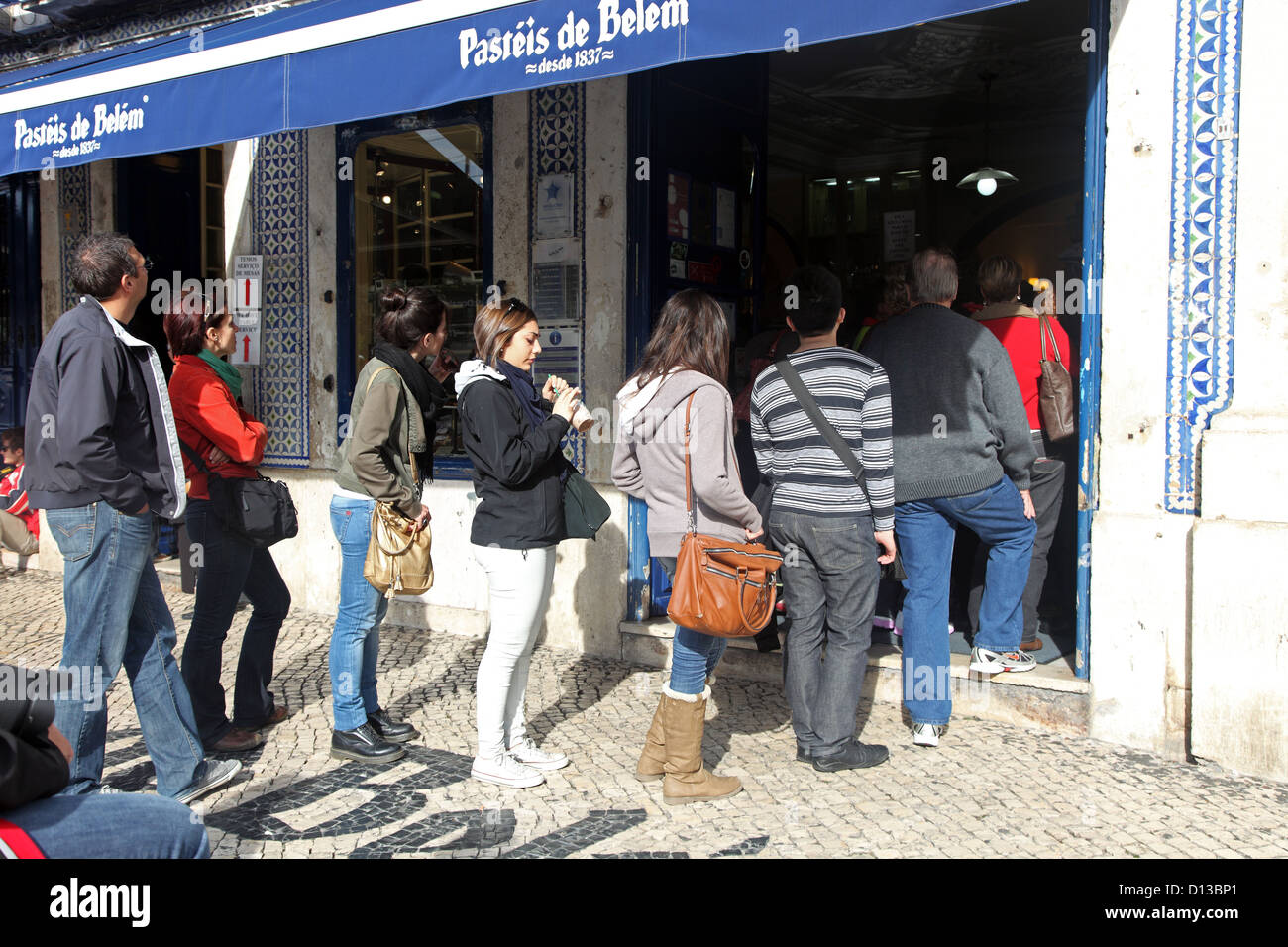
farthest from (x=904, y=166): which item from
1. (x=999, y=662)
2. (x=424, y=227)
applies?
(x=999, y=662)

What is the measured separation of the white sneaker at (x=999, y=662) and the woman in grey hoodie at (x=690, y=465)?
1.34 m

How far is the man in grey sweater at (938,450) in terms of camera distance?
162 inches

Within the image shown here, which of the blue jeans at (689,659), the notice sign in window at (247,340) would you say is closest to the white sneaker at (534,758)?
the blue jeans at (689,659)

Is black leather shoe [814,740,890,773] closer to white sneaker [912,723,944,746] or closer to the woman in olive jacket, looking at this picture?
white sneaker [912,723,944,746]

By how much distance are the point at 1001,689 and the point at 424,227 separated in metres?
4.04

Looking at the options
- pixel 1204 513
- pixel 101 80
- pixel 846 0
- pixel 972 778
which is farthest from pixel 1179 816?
pixel 101 80

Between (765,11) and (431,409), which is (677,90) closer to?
(765,11)

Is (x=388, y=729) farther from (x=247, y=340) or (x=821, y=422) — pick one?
(x=247, y=340)

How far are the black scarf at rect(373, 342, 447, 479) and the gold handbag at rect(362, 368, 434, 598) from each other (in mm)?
89

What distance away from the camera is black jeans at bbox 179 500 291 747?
411cm

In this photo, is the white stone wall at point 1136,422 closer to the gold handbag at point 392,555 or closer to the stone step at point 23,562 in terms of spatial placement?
the gold handbag at point 392,555

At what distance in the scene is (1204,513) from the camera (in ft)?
13.0

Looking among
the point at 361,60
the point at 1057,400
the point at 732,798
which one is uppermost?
the point at 361,60

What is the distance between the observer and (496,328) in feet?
12.1
